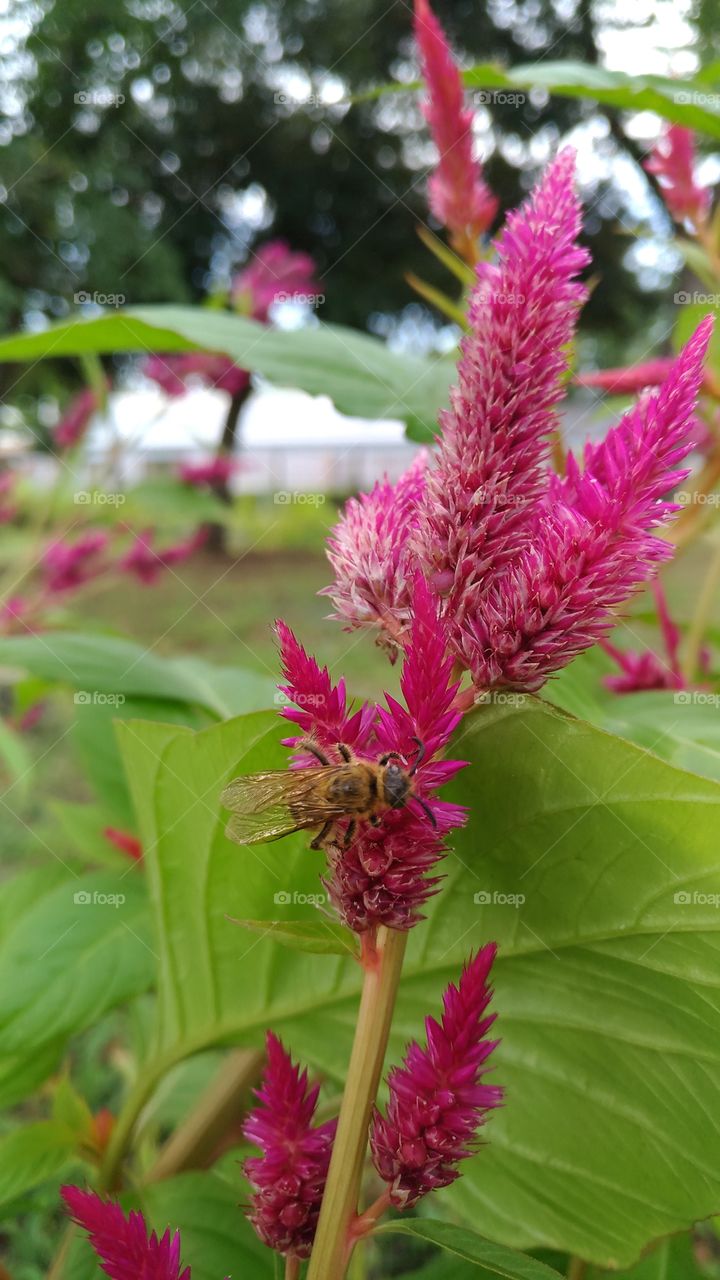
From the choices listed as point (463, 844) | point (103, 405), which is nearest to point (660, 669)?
point (463, 844)

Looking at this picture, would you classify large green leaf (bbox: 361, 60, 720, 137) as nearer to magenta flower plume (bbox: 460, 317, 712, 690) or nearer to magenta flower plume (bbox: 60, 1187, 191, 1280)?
magenta flower plume (bbox: 460, 317, 712, 690)

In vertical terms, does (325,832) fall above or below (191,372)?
below

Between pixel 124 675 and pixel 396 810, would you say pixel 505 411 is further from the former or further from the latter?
pixel 124 675

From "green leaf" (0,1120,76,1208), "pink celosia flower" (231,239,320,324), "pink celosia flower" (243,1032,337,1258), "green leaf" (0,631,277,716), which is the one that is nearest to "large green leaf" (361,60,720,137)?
"green leaf" (0,631,277,716)

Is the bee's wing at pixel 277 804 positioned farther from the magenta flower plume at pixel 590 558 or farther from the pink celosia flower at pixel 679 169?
the pink celosia flower at pixel 679 169

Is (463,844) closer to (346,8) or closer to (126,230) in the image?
(126,230)

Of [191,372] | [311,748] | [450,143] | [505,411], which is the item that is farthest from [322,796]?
[191,372]
